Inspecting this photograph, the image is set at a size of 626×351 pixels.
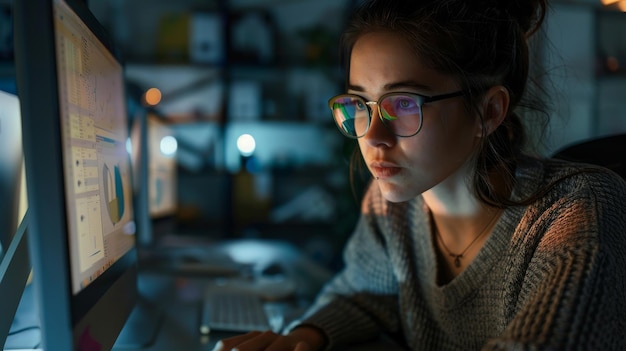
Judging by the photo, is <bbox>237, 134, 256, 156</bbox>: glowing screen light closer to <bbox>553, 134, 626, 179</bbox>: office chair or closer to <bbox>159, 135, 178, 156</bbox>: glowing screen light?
<bbox>159, 135, 178, 156</bbox>: glowing screen light

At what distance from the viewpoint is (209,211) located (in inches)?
148

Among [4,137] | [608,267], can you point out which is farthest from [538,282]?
[4,137]

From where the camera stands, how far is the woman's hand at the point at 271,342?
30.5 inches

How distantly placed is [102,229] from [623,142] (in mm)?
920

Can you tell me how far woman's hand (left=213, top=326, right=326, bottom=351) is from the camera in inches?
30.5

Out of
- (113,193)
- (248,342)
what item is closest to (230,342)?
(248,342)

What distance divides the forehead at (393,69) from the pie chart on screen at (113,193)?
1.36ft

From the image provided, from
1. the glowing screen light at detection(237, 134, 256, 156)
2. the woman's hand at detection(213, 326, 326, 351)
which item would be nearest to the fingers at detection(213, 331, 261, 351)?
the woman's hand at detection(213, 326, 326, 351)

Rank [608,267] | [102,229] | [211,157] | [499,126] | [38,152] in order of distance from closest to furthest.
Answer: [38,152]
[608,267]
[102,229]
[499,126]
[211,157]

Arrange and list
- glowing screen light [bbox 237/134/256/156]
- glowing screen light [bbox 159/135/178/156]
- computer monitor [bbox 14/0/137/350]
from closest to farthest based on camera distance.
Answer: computer monitor [bbox 14/0/137/350]
glowing screen light [bbox 159/135/178/156]
glowing screen light [bbox 237/134/256/156]

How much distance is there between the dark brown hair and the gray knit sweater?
5 cm

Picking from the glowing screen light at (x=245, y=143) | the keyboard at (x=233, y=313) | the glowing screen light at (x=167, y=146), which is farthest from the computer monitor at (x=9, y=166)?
the glowing screen light at (x=245, y=143)

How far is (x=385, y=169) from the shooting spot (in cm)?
87

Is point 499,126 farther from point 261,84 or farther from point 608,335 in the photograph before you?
point 261,84
